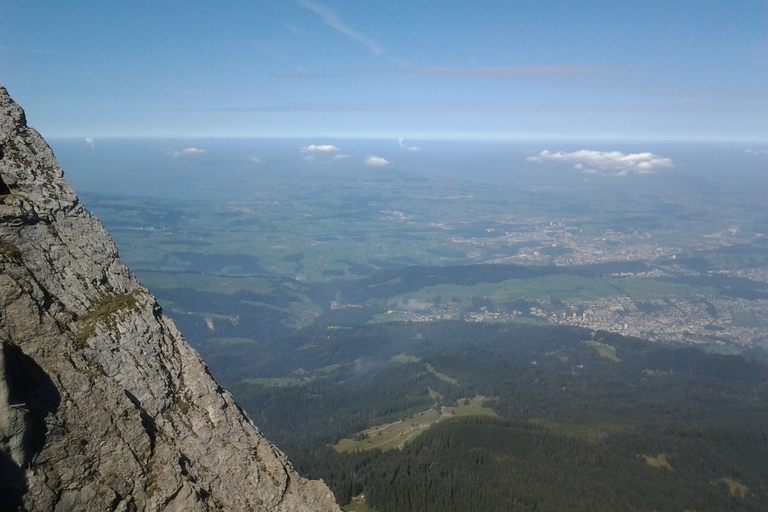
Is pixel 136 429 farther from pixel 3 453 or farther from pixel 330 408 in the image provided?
pixel 330 408

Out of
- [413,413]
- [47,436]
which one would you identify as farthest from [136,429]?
[413,413]

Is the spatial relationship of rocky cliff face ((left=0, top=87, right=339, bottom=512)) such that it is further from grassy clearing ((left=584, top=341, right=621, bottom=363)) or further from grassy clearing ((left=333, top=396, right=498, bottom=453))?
grassy clearing ((left=584, top=341, right=621, bottom=363))

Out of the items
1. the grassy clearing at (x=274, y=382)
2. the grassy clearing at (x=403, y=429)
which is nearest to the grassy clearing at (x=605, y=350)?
the grassy clearing at (x=403, y=429)

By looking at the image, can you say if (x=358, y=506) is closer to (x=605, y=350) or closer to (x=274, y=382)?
(x=274, y=382)

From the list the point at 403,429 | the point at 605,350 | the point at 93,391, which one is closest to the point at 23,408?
the point at 93,391

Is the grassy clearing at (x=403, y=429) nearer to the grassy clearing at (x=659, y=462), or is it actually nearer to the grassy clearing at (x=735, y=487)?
the grassy clearing at (x=659, y=462)
